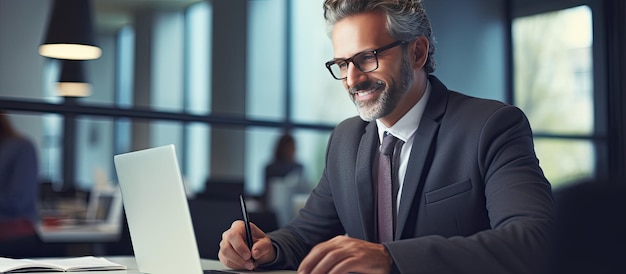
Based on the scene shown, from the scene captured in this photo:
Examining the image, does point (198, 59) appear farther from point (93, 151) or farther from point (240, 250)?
point (240, 250)

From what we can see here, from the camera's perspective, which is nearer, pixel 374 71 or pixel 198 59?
pixel 374 71

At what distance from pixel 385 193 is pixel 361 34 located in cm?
46

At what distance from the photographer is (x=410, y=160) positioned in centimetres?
232

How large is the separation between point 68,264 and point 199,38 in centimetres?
432

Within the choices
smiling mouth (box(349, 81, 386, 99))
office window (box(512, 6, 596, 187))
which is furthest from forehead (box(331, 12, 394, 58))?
office window (box(512, 6, 596, 187))

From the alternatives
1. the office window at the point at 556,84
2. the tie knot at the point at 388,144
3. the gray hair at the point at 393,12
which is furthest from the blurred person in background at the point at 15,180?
the office window at the point at 556,84

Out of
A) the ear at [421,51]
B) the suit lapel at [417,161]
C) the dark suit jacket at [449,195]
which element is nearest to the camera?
the dark suit jacket at [449,195]

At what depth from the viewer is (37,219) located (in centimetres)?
546

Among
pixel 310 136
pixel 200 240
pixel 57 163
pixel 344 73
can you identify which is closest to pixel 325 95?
pixel 310 136

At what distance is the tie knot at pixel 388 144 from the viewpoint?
7.99 ft

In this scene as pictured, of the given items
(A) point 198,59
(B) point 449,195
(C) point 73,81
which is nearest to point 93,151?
(C) point 73,81

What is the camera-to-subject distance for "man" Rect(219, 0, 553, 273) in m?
2.08

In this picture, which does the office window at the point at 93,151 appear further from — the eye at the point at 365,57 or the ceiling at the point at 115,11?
the eye at the point at 365,57

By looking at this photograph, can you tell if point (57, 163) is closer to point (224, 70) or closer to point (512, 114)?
point (224, 70)
